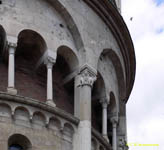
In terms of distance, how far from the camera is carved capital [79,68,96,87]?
2691 centimetres

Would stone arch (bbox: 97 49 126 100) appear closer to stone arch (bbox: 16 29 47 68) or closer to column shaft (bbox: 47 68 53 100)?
stone arch (bbox: 16 29 47 68)

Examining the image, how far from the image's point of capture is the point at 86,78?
26969 millimetres

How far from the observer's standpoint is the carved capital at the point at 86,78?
26906 mm

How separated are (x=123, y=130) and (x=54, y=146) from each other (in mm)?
6122

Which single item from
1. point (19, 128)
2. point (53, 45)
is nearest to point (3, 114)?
point (19, 128)

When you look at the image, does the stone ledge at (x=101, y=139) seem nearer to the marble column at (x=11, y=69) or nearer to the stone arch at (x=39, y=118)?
the stone arch at (x=39, y=118)

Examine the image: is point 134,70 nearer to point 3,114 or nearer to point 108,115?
point 108,115

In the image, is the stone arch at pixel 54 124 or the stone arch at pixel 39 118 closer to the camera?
the stone arch at pixel 39 118

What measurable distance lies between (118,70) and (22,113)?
653 cm

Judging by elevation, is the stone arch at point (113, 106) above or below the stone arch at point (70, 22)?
below

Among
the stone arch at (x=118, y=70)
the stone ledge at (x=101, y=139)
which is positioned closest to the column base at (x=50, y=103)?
the stone ledge at (x=101, y=139)

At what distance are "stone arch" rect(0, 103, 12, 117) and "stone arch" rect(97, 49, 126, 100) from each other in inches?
220

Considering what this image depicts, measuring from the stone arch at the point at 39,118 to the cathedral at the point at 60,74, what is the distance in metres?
0.03

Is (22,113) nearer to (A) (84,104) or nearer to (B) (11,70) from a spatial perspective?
(B) (11,70)
